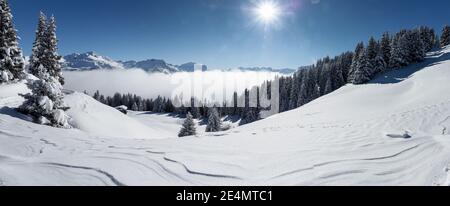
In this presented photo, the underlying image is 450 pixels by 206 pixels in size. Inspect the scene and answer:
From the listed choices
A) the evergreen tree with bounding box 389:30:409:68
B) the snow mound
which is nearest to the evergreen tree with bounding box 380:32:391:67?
the evergreen tree with bounding box 389:30:409:68

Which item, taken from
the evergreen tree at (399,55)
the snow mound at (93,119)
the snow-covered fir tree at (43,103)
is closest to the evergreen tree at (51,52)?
the snow mound at (93,119)

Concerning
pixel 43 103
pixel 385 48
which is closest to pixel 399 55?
pixel 385 48

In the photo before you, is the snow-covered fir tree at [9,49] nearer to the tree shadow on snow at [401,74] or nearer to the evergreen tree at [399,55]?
the tree shadow on snow at [401,74]

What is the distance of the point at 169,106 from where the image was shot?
126438mm

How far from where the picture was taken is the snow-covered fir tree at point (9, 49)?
77.8 feet

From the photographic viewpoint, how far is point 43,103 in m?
15.6

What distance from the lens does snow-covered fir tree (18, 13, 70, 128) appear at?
15594mm

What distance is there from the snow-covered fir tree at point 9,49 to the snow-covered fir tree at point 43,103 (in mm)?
10396

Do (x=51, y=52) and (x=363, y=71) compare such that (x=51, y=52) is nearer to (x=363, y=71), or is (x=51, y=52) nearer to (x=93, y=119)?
(x=93, y=119)

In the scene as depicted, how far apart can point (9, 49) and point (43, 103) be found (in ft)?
45.5

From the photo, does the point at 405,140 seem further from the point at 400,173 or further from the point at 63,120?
the point at 63,120

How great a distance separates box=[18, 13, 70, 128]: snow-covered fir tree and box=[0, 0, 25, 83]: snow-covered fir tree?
10.4 meters
